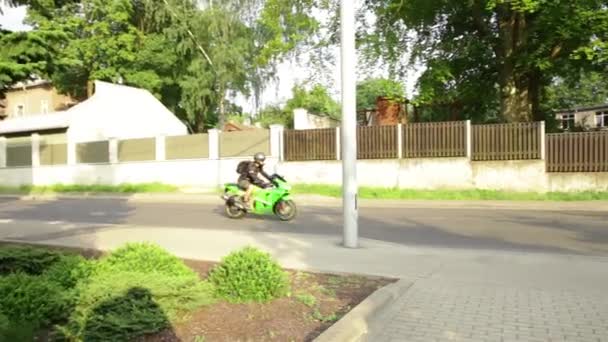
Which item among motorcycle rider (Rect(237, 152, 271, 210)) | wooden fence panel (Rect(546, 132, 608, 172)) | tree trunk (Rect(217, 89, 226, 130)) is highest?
tree trunk (Rect(217, 89, 226, 130))

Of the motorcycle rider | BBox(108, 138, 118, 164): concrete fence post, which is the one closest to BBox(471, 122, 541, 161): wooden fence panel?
the motorcycle rider

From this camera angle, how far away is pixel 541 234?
36.5 feet

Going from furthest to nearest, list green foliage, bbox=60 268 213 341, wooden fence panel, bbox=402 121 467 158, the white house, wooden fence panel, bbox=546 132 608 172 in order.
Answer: the white house, wooden fence panel, bbox=402 121 467 158, wooden fence panel, bbox=546 132 608 172, green foliage, bbox=60 268 213 341

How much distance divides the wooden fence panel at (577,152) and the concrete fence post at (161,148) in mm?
17789

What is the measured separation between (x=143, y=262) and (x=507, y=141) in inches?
699

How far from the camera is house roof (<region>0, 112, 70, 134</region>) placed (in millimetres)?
33500

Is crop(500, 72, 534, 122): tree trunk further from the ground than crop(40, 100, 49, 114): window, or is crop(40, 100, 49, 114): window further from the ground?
crop(40, 100, 49, 114): window

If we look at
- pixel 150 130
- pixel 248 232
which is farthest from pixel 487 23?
pixel 150 130

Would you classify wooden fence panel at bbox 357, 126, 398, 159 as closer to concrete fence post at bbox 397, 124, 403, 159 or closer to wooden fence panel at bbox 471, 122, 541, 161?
concrete fence post at bbox 397, 124, 403, 159

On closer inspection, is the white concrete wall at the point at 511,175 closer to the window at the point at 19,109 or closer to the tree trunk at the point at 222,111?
the tree trunk at the point at 222,111

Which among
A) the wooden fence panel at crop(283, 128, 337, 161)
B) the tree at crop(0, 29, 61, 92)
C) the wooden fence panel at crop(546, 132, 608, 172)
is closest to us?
the tree at crop(0, 29, 61, 92)

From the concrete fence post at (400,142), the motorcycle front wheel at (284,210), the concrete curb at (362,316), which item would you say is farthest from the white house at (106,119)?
the concrete curb at (362,316)

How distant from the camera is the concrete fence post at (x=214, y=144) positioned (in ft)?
88.2

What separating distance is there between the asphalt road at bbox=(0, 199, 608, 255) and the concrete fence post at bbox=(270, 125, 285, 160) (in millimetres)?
7196
